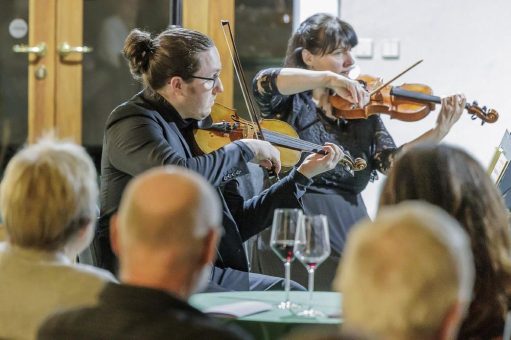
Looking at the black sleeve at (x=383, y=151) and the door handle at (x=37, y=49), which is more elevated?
the door handle at (x=37, y=49)

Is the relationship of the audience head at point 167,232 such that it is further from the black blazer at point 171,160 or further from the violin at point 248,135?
the violin at point 248,135

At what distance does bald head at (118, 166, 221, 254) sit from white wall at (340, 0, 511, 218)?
3558 millimetres

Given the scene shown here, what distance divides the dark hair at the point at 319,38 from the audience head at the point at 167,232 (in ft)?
7.96

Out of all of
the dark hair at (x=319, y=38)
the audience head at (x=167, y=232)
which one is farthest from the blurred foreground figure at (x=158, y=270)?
the dark hair at (x=319, y=38)

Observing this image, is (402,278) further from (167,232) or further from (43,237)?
(43,237)

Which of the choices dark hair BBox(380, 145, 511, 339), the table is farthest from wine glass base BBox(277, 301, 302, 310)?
dark hair BBox(380, 145, 511, 339)

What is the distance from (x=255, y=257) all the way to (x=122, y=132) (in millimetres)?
909

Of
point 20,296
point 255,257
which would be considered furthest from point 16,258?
point 255,257

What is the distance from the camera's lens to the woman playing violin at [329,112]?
12.0 feet

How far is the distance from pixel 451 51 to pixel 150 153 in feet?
8.11

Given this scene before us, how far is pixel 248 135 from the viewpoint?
3.19 metres

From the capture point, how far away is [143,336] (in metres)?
1.32

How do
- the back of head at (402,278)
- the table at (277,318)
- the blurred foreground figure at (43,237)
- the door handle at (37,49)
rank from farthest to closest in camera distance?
the door handle at (37,49), the table at (277,318), the blurred foreground figure at (43,237), the back of head at (402,278)

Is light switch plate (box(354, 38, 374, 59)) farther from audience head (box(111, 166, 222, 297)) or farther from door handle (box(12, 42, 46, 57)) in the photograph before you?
audience head (box(111, 166, 222, 297))
